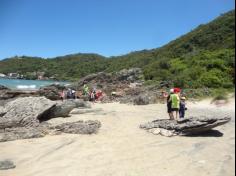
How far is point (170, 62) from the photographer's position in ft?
174

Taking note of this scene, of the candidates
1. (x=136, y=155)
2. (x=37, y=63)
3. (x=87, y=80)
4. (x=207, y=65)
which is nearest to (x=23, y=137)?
(x=136, y=155)

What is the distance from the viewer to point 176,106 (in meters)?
14.2

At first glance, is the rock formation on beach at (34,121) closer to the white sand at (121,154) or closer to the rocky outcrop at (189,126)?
the white sand at (121,154)

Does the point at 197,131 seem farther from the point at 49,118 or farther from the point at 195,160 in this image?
the point at 49,118

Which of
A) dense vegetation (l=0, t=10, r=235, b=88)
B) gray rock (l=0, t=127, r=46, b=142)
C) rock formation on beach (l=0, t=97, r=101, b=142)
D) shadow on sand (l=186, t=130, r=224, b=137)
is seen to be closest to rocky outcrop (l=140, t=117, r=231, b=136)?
shadow on sand (l=186, t=130, r=224, b=137)

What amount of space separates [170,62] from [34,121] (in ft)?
133

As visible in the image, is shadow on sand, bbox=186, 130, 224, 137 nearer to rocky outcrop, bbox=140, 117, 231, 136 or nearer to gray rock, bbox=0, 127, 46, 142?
rocky outcrop, bbox=140, 117, 231, 136

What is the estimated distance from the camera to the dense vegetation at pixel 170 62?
30.3 m

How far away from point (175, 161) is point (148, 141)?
2.66m

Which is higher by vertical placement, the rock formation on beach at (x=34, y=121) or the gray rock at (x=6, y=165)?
the rock formation on beach at (x=34, y=121)

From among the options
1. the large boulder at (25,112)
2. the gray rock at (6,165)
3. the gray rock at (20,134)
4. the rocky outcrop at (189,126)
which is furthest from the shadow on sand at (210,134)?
the large boulder at (25,112)

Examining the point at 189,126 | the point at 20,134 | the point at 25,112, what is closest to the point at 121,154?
the point at 189,126

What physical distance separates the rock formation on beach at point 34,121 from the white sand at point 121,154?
59 cm

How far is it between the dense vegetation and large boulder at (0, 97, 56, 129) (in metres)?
9.61
